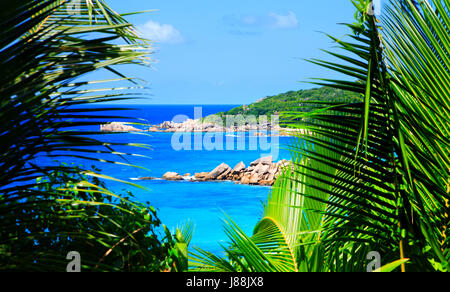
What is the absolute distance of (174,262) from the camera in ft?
5.89

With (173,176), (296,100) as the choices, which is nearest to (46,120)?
(296,100)

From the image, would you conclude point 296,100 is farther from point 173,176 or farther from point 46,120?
point 173,176

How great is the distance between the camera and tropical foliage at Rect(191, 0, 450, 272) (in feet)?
3.61

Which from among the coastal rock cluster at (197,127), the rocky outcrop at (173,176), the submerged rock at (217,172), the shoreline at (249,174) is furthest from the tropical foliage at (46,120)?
the coastal rock cluster at (197,127)

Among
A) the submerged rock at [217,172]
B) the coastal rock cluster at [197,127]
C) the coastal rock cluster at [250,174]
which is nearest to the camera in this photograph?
the coastal rock cluster at [250,174]

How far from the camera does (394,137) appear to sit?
3.80ft

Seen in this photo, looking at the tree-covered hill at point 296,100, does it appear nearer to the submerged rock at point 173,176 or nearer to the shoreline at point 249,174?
the shoreline at point 249,174

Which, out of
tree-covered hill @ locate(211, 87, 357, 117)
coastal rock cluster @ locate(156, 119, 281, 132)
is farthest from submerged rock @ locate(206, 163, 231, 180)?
tree-covered hill @ locate(211, 87, 357, 117)

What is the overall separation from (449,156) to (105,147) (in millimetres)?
1295

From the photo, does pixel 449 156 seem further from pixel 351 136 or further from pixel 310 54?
pixel 310 54

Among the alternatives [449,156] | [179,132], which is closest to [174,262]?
[449,156]

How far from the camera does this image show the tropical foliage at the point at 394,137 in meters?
1.10

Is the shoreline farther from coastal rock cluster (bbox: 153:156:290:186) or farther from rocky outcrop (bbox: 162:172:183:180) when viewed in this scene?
rocky outcrop (bbox: 162:172:183:180)

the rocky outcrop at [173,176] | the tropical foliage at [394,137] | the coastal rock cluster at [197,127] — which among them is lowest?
the rocky outcrop at [173,176]
